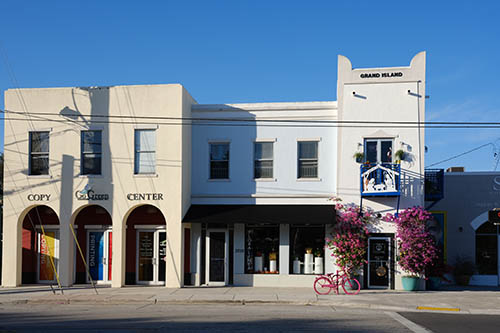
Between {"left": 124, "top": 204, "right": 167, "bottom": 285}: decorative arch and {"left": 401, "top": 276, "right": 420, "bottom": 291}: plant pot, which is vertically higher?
{"left": 124, "top": 204, "right": 167, "bottom": 285}: decorative arch

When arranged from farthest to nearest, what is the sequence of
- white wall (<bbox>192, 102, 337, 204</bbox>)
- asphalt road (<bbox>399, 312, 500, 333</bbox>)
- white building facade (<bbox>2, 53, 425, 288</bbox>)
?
white wall (<bbox>192, 102, 337, 204</bbox>), white building facade (<bbox>2, 53, 425, 288</bbox>), asphalt road (<bbox>399, 312, 500, 333</bbox>)

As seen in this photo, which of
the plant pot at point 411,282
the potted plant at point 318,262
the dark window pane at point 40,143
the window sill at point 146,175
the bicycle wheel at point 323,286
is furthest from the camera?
the dark window pane at point 40,143

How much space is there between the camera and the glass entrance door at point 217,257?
2098 cm

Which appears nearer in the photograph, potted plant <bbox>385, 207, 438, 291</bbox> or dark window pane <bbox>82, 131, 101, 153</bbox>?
potted plant <bbox>385, 207, 438, 291</bbox>

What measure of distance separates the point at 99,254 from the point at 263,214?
7.51m

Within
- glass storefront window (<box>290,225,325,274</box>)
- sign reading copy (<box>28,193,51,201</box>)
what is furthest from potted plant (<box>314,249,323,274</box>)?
sign reading copy (<box>28,193,51,201</box>)

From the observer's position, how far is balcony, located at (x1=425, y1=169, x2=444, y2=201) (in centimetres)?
2023

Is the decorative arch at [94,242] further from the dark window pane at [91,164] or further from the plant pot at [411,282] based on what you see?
the plant pot at [411,282]

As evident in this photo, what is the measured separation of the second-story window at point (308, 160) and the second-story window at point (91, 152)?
28.0ft

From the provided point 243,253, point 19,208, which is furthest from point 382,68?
point 19,208

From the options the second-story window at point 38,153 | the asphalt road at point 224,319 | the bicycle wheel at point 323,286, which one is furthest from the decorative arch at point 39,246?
the bicycle wheel at point 323,286

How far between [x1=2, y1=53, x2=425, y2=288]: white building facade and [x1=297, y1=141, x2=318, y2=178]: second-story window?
0.20 feet

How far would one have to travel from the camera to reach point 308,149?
21.1m

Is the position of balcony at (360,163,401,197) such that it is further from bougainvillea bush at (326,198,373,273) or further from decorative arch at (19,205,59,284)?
decorative arch at (19,205,59,284)
